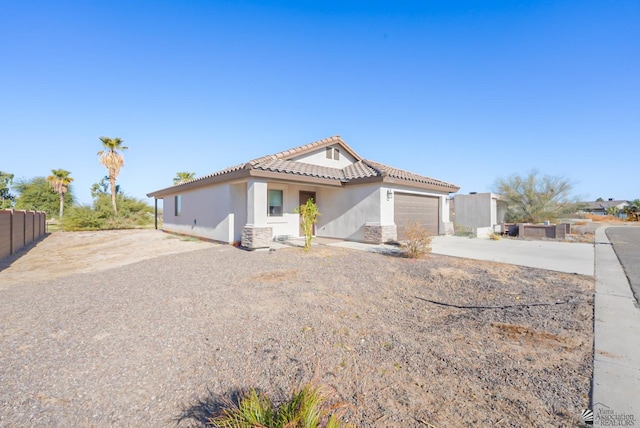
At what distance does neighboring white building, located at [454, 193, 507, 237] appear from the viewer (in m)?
20.4

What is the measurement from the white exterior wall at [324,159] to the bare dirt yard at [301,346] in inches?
359

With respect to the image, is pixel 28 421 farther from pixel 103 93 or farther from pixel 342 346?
→ pixel 103 93

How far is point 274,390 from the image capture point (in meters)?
2.70

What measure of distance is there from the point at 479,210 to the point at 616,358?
20.0 metres

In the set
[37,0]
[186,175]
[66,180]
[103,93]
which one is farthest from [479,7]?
[66,180]

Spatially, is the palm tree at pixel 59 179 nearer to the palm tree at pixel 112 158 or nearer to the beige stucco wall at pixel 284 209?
the palm tree at pixel 112 158

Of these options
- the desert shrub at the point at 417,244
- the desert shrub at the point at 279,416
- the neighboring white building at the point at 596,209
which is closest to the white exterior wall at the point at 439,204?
the desert shrub at the point at 417,244

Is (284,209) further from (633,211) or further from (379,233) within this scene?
(633,211)

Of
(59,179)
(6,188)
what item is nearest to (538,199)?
(59,179)

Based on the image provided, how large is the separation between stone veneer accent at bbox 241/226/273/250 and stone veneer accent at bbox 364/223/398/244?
15.5 ft

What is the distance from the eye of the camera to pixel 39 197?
3650cm

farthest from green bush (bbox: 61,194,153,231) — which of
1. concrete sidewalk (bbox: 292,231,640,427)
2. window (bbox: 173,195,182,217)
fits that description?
concrete sidewalk (bbox: 292,231,640,427)

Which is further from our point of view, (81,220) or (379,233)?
(81,220)

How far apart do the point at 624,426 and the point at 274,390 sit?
9.67 ft
